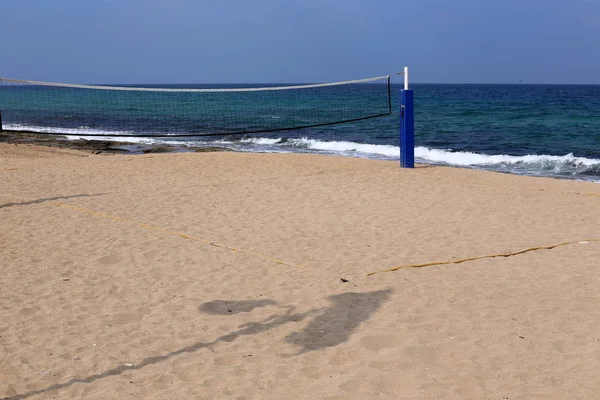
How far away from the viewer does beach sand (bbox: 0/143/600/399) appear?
3.69 meters

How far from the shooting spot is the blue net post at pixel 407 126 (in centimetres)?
1105

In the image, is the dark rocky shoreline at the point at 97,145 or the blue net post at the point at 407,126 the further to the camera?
the dark rocky shoreline at the point at 97,145

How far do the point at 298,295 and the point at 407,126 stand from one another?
6.66 meters

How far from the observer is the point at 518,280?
5.27 m

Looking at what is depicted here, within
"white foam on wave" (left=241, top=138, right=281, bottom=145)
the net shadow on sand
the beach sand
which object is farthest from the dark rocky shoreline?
the net shadow on sand

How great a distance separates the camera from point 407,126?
11.2 m

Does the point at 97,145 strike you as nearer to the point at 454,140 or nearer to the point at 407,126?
the point at 454,140

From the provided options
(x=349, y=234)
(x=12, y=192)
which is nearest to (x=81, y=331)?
(x=349, y=234)

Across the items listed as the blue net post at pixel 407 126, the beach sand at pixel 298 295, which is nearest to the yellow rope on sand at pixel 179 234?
the beach sand at pixel 298 295

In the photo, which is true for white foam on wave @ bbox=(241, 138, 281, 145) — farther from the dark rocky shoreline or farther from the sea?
the dark rocky shoreline

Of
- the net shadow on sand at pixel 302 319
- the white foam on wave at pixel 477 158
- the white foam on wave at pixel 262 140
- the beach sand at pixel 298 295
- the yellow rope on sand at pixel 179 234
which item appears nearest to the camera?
the beach sand at pixel 298 295

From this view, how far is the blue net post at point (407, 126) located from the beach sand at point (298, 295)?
2.12 m

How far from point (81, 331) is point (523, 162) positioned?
13670mm

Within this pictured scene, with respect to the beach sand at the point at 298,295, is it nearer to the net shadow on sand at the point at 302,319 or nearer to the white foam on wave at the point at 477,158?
the net shadow on sand at the point at 302,319
